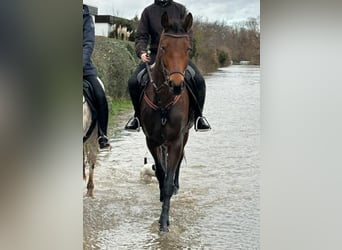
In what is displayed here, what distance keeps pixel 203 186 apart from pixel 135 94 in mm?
789

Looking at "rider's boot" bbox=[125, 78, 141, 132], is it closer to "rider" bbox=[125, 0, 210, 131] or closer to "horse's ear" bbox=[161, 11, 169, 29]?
"rider" bbox=[125, 0, 210, 131]

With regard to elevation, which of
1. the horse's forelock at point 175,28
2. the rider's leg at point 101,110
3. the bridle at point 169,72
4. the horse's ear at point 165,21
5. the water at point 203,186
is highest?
the horse's ear at point 165,21

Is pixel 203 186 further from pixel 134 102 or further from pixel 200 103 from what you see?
pixel 134 102

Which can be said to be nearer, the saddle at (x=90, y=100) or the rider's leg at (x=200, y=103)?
the saddle at (x=90, y=100)

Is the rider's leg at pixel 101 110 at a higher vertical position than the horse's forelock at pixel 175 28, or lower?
lower

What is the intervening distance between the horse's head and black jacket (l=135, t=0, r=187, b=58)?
38 millimetres

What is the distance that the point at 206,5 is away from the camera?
2967 millimetres

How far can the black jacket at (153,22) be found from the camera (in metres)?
2.94

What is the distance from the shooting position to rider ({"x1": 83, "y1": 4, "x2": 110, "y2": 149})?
9.50 ft

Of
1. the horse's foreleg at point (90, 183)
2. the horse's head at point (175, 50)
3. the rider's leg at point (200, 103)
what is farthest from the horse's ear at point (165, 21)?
the horse's foreleg at point (90, 183)

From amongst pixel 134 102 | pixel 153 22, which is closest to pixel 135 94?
pixel 134 102

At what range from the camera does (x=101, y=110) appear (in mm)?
2953

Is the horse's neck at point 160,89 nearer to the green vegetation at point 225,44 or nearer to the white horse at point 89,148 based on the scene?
the green vegetation at point 225,44
